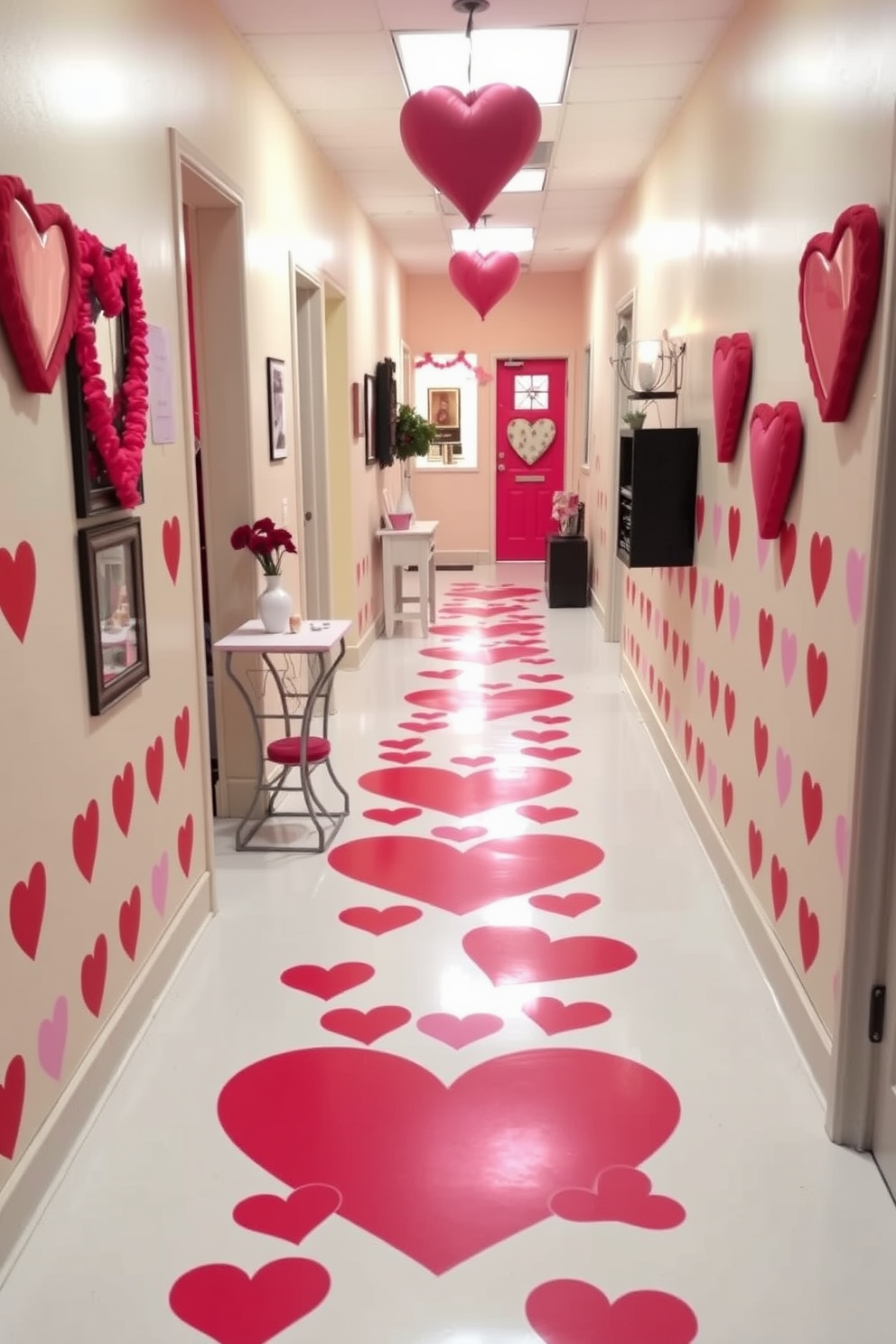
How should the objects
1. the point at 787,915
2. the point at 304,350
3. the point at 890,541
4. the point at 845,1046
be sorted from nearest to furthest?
1. the point at 890,541
2. the point at 845,1046
3. the point at 787,915
4. the point at 304,350

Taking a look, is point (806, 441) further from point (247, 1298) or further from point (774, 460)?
point (247, 1298)

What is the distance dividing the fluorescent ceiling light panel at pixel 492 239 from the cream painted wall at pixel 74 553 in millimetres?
4281

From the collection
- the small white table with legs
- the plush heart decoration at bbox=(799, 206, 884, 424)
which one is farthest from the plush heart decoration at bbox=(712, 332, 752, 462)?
the small white table with legs

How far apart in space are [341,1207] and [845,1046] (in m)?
1.07

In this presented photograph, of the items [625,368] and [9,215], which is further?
[625,368]

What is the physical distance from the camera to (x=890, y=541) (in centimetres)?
208

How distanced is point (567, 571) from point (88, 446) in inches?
268

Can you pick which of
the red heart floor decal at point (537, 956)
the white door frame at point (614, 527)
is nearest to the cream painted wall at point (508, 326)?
the white door frame at point (614, 527)

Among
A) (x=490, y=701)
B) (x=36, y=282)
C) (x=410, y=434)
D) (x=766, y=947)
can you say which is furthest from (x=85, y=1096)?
(x=410, y=434)

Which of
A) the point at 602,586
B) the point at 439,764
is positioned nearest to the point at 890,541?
the point at 439,764

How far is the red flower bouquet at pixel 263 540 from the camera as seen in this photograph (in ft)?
12.9

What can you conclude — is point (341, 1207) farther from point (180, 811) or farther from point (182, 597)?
point (182, 597)

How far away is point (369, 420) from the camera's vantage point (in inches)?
294

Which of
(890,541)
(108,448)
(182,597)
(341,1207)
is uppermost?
(108,448)
